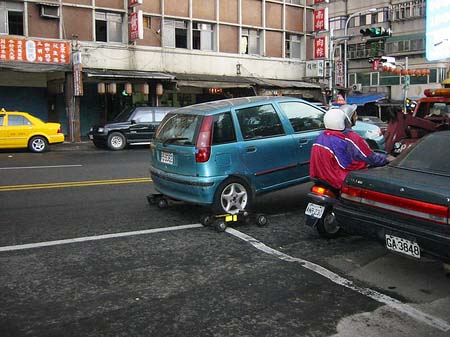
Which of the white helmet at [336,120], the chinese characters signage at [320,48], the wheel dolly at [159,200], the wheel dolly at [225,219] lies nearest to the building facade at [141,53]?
the chinese characters signage at [320,48]

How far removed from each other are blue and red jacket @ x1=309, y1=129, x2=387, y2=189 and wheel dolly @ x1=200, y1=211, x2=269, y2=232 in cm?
122

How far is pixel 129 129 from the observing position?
20.2 metres

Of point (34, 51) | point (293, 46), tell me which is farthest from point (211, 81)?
point (34, 51)

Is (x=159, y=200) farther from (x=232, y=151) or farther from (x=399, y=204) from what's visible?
(x=399, y=204)

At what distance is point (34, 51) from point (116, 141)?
5.92 m

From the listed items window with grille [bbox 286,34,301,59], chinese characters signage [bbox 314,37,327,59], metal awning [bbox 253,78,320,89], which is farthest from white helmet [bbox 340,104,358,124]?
window with grille [bbox 286,34,301,59]

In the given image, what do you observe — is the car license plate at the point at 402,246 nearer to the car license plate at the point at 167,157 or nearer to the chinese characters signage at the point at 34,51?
the car license plate at the point at 167,157

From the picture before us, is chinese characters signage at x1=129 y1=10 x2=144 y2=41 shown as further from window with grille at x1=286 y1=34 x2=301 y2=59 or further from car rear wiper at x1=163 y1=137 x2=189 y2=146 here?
car rear wiper at x1=163 y1=137 x2=189 y2=146

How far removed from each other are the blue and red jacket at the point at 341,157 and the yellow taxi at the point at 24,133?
15.0 m

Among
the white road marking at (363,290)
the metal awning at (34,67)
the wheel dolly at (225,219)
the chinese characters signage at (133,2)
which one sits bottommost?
the white road marking at (363,290)

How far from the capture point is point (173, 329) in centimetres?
380

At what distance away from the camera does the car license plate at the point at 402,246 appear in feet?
14.2

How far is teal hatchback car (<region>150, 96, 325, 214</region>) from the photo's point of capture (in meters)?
6.70

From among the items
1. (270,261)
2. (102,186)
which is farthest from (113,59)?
(270,261)
